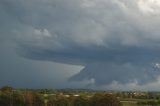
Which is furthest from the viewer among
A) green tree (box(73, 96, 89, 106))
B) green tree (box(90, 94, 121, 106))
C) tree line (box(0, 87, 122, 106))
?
green tree (box(73, 96, 89, 106))

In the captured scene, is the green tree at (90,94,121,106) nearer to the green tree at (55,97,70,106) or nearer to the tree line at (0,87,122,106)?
the tree line at (0,87,122,106)

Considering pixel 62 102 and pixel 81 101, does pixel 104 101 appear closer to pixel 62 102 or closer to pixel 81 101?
pixel 81 101

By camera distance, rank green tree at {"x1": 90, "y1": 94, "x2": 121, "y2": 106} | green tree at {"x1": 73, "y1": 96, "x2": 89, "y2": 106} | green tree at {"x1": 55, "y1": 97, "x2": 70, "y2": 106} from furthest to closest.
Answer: green tree at {"x1": 55, "y1": 97, "x2": 70, "y2": 106} < green tree at {"x1": 73, "y1": 96, "x2": 89, "y2": 106} < green tree at {"x1": 90, "y1": 94, "x2": 121, "y2": 106}

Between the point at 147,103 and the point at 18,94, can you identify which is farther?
the point at 147,103

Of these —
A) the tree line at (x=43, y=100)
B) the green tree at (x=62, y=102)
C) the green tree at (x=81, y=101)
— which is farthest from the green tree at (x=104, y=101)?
the green tree at (x=62, y=102)

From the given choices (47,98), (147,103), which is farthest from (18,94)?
(147,103)

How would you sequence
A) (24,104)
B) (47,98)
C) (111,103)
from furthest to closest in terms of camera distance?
(47,98), (24,104), (111,103)

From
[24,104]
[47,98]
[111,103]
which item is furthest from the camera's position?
[47,98]

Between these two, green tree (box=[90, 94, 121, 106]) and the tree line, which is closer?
green tree (box=[90, 94, 121, 106])

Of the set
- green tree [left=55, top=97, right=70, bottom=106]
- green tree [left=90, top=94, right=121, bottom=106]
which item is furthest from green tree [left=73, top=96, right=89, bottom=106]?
green tree [left=55, top=97, right=70, bottom=106]

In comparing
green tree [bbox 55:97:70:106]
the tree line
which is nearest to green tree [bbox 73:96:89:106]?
the tree line

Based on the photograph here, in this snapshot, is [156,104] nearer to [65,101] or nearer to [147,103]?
[147,103]
